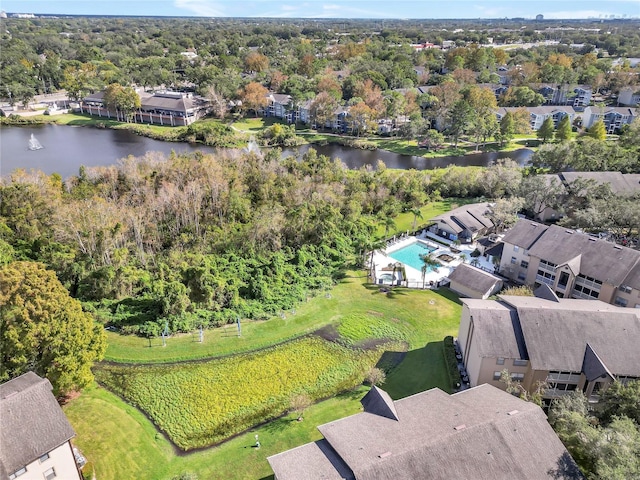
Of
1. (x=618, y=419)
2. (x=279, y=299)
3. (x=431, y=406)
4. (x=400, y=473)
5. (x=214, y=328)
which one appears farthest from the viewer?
(x=279, y=299)

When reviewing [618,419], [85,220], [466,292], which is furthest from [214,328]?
[618,419]

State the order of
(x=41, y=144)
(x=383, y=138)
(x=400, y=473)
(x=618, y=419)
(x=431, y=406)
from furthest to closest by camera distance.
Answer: (x=383, y=138), (x=41, y=144), (x=431, y=406), (x=618, y=419), (x=400, y=473)

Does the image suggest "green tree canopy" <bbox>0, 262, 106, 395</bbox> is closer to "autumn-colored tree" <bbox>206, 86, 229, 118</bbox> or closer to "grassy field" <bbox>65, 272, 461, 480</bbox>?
"grassy field" <bbox>65, 272, 461, 480</bbox>

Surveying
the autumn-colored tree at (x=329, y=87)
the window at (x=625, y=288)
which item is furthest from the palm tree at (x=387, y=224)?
the autumn-colored tree at (x=329, y=87)

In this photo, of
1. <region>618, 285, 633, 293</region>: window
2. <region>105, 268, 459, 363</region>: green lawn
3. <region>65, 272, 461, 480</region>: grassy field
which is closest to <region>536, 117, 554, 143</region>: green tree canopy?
<region>618, 285, 633, 293</region>: window

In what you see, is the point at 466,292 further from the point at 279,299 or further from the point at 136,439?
the point at 136,439

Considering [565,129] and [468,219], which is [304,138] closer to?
Answer: [565,129]
